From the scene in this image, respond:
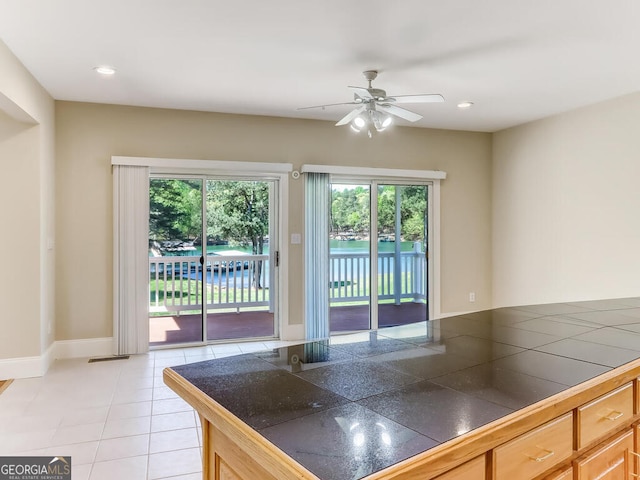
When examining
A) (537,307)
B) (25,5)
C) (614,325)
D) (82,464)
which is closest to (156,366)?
(82,464)

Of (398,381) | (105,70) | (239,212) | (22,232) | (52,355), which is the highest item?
(105,70)

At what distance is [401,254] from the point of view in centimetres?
570

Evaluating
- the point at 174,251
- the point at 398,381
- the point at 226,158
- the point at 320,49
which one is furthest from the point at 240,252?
the point at 398,381

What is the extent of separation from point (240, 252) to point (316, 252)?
912 mm

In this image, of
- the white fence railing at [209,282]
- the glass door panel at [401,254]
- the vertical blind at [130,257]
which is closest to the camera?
the vertical blind at [130,257]

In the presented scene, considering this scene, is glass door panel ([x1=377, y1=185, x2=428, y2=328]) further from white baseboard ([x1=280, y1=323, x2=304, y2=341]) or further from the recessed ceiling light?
the recessed ceiling light

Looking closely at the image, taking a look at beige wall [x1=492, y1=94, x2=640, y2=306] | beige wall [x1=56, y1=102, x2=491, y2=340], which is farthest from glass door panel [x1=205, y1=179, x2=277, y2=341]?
beige wall [x1=492, y1=94, x2=640, y2=306]

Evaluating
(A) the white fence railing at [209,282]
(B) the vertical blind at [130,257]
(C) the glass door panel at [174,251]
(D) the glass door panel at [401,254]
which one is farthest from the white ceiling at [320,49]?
(A) the white fence railing at [209,282]

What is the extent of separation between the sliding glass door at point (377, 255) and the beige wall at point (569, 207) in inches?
44.4

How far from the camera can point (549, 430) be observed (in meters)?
1.24

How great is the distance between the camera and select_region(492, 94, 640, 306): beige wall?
4281 millimetres

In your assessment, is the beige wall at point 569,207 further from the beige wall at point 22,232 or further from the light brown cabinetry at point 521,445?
the beige wall at point 22,232

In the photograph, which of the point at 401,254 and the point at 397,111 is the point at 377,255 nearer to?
the point at 401,254

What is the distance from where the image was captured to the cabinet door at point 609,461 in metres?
1.40
